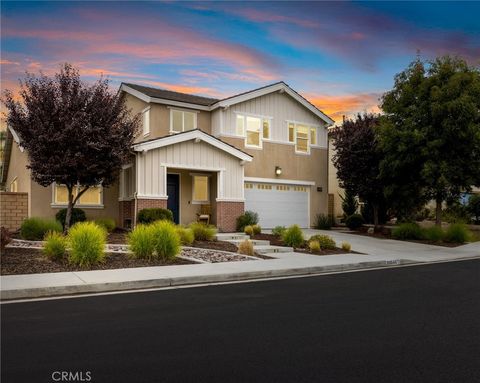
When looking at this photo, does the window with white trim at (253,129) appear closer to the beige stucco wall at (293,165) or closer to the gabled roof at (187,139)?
the beige stucco wall at (293,165)

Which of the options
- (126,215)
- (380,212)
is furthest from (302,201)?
(126,215)

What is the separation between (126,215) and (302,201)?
10535 mm

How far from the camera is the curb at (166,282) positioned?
28.4 feet

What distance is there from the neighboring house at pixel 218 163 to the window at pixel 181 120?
2.0 inches

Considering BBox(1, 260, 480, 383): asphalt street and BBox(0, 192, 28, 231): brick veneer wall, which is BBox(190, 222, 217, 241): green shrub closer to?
BBox(0, 192, 28, 231): brick veneer wall

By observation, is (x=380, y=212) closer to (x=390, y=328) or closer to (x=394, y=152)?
(x=394, y=152)

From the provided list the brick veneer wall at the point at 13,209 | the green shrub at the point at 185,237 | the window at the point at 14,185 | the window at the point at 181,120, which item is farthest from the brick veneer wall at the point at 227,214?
the window at the point at 14,185

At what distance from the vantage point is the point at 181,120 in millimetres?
23781

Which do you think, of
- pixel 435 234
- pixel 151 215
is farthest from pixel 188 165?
pixel 435 234

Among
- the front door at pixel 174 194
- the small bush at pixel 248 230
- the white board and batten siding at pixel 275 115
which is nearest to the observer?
the small bush at pixel 248 230

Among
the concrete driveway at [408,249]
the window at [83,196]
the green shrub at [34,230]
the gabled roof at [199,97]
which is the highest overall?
the gabled roof at [199,97]

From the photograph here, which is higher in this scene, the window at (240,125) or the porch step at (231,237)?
the window at (240,125)

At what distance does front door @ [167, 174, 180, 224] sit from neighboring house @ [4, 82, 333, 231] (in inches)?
1.9

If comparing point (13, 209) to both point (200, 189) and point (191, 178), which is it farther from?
point (200, 189)
